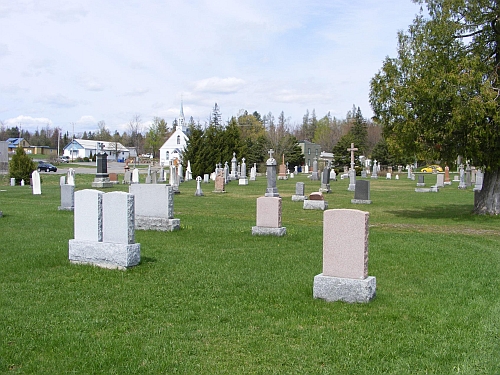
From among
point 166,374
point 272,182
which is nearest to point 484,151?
point 272,182

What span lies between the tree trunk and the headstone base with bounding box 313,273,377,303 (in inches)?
494

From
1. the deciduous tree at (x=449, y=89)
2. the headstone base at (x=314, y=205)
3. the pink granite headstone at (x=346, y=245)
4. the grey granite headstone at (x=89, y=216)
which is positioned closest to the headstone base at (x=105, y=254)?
the grey granite headstone at (x=89, y=216)

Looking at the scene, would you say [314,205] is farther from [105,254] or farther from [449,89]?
[105,254]

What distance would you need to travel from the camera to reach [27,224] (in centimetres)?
1361

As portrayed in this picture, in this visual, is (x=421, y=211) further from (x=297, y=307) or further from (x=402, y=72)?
(x=297, y=307)

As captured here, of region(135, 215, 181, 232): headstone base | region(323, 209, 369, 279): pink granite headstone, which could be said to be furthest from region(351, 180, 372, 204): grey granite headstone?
region(323, 209, 369, 279): pink granite headstone

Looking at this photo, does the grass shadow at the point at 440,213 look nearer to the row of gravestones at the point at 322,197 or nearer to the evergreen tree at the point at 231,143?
the row of gravestones at the point at 322,197

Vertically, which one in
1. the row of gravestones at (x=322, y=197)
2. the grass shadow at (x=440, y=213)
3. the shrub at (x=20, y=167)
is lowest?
the grass shadow at (x=440, y=213)

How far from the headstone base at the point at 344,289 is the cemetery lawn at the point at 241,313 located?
0.12 meters

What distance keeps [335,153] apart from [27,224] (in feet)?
188

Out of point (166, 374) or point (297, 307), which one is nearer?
point (166, 374)

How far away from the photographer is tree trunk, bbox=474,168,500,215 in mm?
17203

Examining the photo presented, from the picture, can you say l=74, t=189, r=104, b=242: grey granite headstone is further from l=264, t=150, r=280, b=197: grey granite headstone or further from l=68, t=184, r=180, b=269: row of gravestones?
l=264, t=150, r=280, b=197: grey granite headstone

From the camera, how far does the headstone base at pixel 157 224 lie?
12.8 meters
